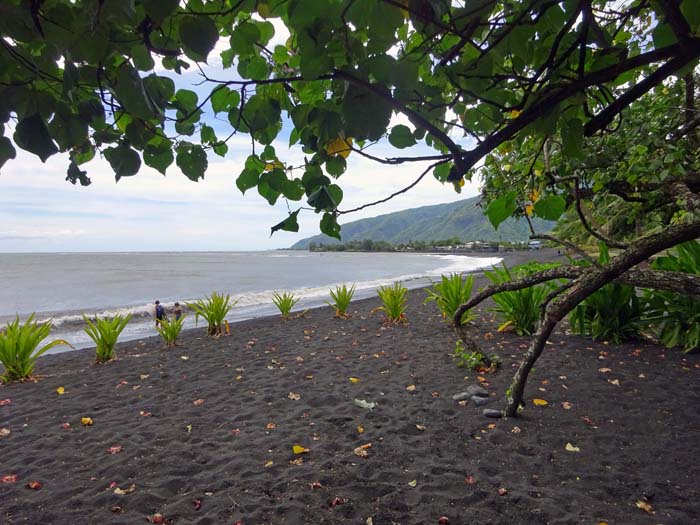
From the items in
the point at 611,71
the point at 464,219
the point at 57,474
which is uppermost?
the point at 464,219

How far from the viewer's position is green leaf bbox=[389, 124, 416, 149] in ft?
3.34

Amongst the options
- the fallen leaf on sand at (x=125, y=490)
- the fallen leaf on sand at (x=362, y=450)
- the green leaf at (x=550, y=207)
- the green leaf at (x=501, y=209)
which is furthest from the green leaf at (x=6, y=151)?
the fallen leaf on sand at (x=362, y=450)

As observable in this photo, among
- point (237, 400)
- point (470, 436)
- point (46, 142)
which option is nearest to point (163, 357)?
point (237, 400)

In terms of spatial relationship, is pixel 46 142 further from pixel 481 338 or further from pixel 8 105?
pixel 481 338

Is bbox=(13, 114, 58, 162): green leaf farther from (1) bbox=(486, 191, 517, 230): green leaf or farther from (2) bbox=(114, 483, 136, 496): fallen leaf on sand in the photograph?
(2) bbox=(114, 483, 136, 496): fallen leaf on sand

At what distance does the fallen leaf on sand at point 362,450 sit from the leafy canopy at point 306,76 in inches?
84.8

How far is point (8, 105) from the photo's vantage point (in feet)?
2.61

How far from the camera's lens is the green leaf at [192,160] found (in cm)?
110

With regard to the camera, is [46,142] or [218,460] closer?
[46,142]

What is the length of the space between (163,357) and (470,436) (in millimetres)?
5199

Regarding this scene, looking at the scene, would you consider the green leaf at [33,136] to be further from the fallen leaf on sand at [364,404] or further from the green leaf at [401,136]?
the fallen leaf on sand at [364,404]

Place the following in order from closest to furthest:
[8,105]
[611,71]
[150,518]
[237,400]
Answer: [8,105], [611,71], [150,518], [237,400]

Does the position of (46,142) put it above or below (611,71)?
below

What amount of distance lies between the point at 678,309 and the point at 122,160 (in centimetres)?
573
